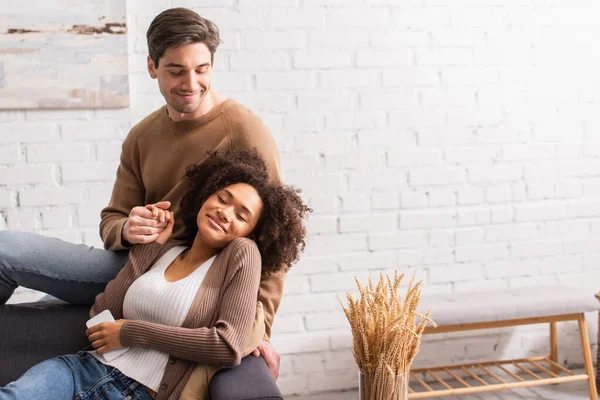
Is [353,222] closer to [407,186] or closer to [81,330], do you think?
[407,186]

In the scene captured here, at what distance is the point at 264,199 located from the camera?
2152 mm

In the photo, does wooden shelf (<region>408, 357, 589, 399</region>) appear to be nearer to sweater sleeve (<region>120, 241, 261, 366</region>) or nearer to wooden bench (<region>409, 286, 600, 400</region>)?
wooden bench (<region>409, 286, 600, 400</region>)

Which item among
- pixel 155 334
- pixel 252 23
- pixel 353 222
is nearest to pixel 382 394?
pixel 155 334

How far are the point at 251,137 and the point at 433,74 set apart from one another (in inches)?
49.5

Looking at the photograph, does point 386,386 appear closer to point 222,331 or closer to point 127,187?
point 222,331

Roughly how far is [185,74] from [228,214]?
0.44 m

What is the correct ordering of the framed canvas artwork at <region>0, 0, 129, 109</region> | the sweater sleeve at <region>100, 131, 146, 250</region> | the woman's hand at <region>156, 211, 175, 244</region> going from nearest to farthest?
1. the woman's hand at <region>156, 211, 175, 244</region>
2. the sweater sleeve at <region>100, 131, 146, 250</region>
3. the framed canvas artwork at <region>0, 0, 129, 109</region>

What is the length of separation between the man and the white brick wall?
652mm

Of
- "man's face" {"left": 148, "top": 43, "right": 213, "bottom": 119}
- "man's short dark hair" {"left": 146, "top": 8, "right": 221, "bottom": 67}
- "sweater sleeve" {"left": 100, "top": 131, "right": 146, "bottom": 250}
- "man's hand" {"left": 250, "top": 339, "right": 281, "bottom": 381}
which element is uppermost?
"man's short dark hair" {"left": 146, "top": 8, "right": 221, "bottom": 67}

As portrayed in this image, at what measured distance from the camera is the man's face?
85.1 inches

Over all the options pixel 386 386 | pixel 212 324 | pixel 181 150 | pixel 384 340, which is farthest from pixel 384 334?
pixel 181 150

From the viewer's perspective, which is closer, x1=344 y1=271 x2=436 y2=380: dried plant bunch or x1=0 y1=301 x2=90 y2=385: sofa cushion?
x1=344 y1=271 x2=436 y2=380: dried plant bunch

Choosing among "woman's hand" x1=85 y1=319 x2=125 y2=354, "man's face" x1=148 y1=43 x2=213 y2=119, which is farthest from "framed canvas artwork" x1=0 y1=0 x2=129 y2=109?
"woman's hand" x1=85 y1=319 x2=125 y2=354

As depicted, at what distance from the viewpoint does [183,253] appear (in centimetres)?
221
